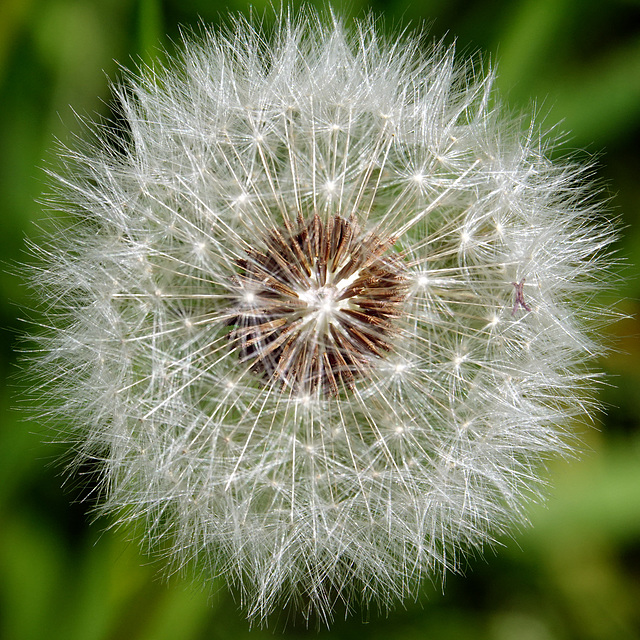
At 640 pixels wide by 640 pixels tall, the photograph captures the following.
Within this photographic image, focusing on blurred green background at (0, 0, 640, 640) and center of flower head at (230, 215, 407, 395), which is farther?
blurred green background at (0, 0, 640, 640)

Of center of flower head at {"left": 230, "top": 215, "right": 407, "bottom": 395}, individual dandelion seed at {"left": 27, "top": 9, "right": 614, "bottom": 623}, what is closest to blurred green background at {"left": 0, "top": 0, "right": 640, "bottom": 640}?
individual dandelion seed at {"left": 27, "top": 9, "right": 614, "bottom": 623}

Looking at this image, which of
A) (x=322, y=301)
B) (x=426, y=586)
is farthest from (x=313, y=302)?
(x=426, y=586)

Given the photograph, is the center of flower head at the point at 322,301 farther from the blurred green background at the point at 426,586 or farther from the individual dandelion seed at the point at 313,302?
the blurred green background at the point at 426,586

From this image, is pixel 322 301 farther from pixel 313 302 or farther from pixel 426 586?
pixel 426 586

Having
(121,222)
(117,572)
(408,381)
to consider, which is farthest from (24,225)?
(408,381)

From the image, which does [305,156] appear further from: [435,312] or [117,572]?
[117,572]

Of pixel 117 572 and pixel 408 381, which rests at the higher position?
pixel 408 381

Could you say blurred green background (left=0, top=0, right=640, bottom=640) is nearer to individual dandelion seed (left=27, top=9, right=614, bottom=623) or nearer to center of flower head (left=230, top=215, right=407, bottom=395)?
individual dandelion seed (left=27, top=9, right=614, bottom=623)
